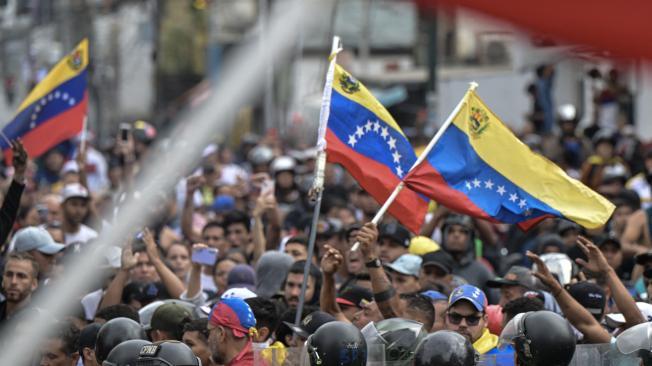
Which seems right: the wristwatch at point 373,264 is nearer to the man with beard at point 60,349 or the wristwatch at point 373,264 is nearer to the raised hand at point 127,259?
the man with beard at point 60,349

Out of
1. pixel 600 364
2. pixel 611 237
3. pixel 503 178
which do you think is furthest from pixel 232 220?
pixel 600 364

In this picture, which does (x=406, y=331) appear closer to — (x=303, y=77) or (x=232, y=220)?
(x=232, y=220)

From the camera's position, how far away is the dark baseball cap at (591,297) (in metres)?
7.77

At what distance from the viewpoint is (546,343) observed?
5434 mm

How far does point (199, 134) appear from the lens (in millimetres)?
16125

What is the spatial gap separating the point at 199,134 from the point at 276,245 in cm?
471

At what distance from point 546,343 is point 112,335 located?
2458 mm

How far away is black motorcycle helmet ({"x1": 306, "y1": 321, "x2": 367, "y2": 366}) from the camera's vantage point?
5.51m

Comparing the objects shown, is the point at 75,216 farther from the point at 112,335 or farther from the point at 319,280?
the point at 112,335

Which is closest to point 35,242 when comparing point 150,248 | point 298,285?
point 150,248

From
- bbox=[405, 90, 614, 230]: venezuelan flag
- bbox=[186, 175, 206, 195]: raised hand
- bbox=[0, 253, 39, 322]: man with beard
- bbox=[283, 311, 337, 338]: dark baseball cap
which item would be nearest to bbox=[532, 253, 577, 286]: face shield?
bbox=[405, 90, 614, 230]: venezuelan flag

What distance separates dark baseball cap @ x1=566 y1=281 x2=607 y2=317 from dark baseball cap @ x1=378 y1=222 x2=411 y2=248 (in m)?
2.55

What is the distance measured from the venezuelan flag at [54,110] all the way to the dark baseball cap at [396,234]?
3.55 m

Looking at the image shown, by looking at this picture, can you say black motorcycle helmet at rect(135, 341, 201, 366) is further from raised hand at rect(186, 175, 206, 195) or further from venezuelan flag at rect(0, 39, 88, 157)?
raised hand at rect(186, 175, 206, 195)
